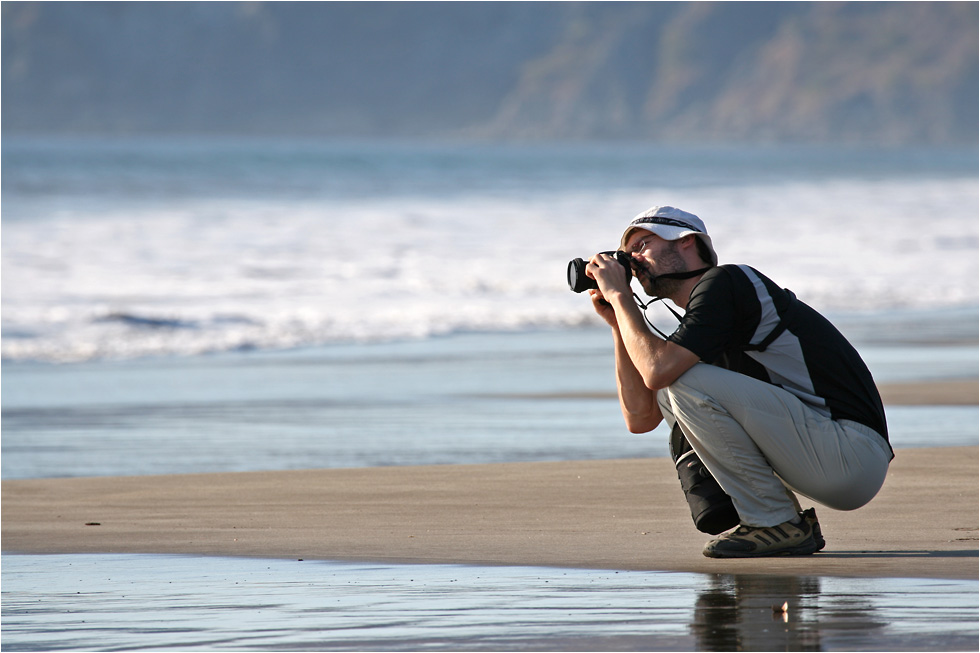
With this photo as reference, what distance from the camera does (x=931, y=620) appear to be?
337cm

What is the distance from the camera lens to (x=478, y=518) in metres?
5.07

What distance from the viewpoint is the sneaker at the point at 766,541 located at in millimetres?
4086

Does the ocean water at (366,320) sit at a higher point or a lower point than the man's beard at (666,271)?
higher

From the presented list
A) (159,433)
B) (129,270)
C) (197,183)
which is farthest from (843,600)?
(197,183)

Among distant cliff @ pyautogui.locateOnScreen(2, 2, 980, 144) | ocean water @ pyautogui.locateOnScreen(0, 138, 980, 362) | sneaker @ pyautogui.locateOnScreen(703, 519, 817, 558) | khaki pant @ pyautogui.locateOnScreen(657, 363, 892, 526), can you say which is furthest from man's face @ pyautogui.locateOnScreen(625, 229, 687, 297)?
distant cliff @ pyautogui.locateOnScreen(2, 2, 980, 144)

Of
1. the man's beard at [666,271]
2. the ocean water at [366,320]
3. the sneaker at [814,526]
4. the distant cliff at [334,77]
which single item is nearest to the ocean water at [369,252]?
the ocean water at [366,320]

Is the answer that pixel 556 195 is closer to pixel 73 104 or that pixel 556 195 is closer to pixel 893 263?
pixel 893 263

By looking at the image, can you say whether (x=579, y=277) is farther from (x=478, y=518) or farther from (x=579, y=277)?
(x=478, y=518)

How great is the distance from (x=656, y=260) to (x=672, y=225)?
0.37 feet

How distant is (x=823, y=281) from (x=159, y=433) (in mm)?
12009

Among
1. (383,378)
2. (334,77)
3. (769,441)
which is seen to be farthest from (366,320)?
(334,77)

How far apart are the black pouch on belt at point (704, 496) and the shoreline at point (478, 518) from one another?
0.40 ft

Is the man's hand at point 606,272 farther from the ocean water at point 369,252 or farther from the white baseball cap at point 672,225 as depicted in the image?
the ocean water at point 369,252

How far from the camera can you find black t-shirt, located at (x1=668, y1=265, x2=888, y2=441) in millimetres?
3844
